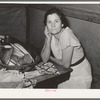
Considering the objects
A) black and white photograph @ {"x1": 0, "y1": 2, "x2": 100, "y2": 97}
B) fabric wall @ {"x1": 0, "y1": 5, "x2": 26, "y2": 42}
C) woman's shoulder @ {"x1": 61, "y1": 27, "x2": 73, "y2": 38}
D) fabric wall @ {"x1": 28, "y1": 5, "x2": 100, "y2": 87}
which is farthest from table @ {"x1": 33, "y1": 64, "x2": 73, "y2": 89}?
fabric wall @ {"x1": 0, "y1": 5, "x2": 26, "y2": 42}

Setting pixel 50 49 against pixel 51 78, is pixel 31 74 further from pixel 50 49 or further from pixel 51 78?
pixel 50 49

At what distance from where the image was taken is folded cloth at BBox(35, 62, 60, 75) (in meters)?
0.76

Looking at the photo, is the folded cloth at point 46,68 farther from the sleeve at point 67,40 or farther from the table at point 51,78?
the sleeve at point 67,40

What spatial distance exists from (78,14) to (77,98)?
549 millimetres

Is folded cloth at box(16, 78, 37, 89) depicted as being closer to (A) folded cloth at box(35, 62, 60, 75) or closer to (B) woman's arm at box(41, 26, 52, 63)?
(A) folded cloth at box(35, 62, 60, 75)

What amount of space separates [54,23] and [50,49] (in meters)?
0.15

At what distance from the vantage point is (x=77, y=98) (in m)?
0.85

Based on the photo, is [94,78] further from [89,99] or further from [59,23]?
[59,23]

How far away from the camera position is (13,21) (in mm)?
1315

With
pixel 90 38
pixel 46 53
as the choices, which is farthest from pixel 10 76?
pixel 90 38

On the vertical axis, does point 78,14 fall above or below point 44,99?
above

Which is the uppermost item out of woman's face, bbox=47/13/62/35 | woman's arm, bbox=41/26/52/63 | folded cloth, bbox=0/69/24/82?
woman's face, bbox=47/13/62/35

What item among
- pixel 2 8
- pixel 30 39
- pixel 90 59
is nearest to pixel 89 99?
pixel 90 59

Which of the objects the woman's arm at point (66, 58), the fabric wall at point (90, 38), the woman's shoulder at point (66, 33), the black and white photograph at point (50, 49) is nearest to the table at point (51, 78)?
the black and white photograph at point (50, 49)
